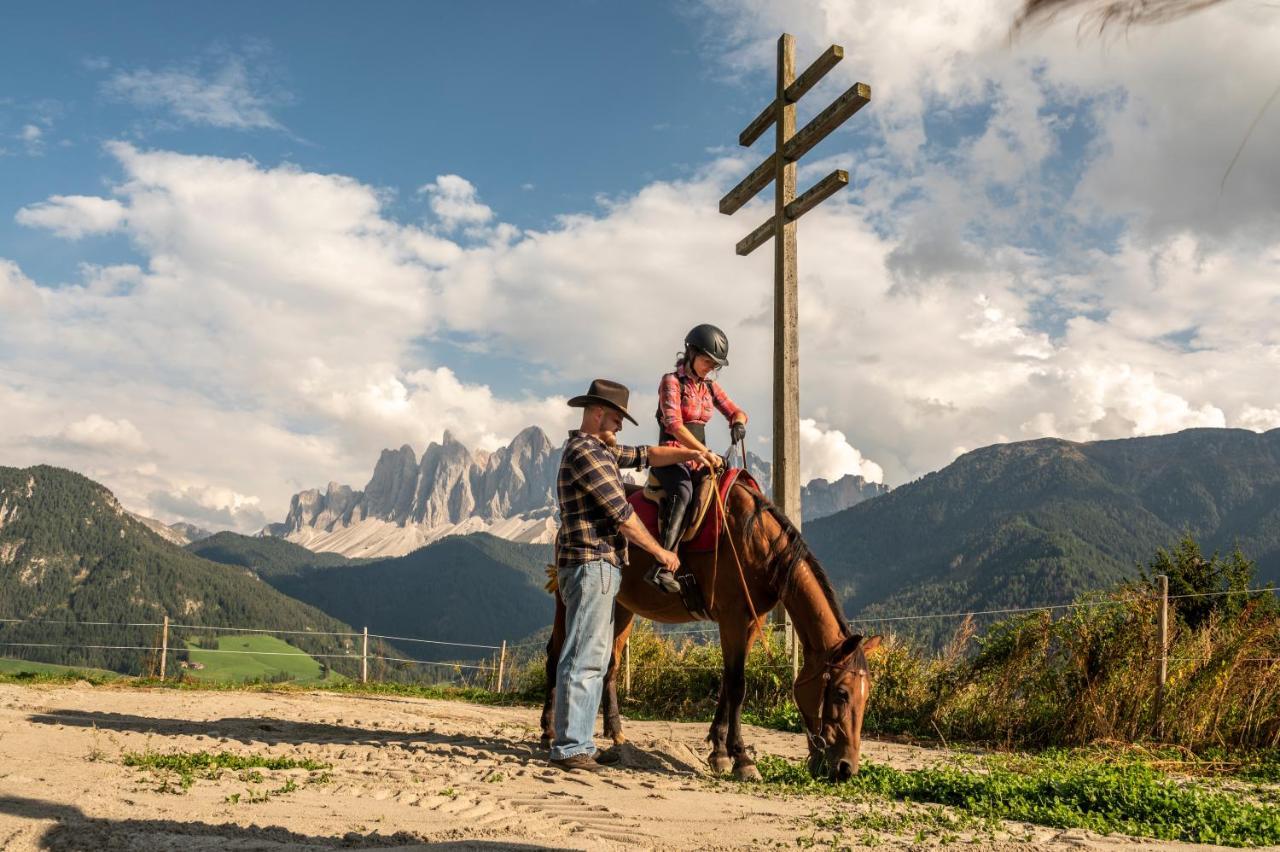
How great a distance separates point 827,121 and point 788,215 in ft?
3.77

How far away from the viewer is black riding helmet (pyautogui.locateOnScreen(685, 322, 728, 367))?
24.2 feet

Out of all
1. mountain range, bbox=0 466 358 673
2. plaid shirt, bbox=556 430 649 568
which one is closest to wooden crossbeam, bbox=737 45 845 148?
plaid shirt, bbox=556 430 649 568

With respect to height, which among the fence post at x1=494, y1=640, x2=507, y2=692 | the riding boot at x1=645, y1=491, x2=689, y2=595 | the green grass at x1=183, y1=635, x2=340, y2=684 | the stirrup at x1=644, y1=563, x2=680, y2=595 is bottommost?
the green grass at x1=183, y1=635, x2=340, y2=684

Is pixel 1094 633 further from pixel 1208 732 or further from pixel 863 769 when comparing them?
pixel 863 769

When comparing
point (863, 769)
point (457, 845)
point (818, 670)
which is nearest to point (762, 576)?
point (818, 670)

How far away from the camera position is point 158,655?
17.4 meters

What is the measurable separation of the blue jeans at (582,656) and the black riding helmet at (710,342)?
200 cm

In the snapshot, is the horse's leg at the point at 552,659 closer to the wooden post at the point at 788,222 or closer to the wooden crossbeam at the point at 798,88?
the wooden post at the point at 788,222

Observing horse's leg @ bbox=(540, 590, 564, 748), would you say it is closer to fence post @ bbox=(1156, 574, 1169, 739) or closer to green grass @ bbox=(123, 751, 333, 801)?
green grass @ bbox=(123, 751, 333, 801)

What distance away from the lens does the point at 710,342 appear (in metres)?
7.39

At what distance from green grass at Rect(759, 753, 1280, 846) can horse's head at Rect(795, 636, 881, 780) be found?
149 mm

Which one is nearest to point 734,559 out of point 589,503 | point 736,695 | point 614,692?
point 736,695

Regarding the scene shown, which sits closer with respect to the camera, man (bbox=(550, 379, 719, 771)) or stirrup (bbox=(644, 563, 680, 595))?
man (bbox=(550, 379, 719, 771))

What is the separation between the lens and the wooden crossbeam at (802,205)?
398 inches
